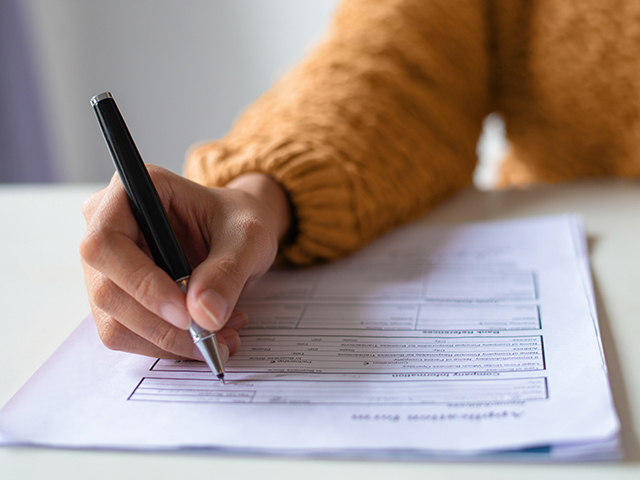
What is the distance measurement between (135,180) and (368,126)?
0.25m

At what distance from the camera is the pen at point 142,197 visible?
29 cm

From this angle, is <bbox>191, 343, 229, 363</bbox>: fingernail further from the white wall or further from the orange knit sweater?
the white wall

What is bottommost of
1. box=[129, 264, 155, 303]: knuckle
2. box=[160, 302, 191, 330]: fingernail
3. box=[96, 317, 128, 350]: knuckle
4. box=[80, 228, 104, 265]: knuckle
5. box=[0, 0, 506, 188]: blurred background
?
box=[0, 0, 506, 188]: blurred background

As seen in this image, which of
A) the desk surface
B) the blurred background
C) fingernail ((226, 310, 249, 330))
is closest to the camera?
the desk surface

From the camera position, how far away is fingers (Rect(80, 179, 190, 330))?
0.91 ft

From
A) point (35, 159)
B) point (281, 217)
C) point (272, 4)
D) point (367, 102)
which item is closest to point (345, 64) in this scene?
point (367, 102)

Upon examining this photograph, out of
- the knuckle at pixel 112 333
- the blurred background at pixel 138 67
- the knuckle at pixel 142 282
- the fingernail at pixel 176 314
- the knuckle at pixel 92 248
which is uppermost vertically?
the knuckle at pixel 92 248

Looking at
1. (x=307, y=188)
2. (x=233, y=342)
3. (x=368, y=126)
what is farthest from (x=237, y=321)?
(x=368, y=126)

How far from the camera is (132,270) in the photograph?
280 millimetres

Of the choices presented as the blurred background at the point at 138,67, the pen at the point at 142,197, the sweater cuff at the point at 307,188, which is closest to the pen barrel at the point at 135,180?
the pen at the point at 142,197

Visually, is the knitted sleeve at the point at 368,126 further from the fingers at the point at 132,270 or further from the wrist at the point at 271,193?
the fingers at the point at 132,270

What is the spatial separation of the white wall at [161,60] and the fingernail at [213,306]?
1386mm

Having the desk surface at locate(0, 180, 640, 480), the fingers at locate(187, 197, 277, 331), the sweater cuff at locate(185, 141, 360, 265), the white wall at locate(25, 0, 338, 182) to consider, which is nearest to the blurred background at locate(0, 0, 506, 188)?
the white wall at locate(25, 0, 338, 182)

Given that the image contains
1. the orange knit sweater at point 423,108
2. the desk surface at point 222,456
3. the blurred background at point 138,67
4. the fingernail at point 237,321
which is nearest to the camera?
the desk surface at point 222,456
